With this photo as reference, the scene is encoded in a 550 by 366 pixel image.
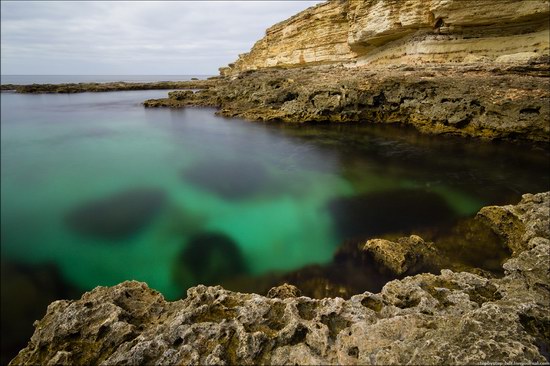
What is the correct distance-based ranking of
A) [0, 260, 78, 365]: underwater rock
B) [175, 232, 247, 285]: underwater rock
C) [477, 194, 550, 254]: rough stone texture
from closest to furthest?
[0, 260, 78, 365]: underwater rock, [477, 194, 550, 254]: rough stone texture, [175, 232, 247, 285]: underwater rock

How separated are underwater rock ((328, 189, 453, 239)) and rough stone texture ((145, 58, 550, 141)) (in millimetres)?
8627

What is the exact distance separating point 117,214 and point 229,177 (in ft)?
14.5

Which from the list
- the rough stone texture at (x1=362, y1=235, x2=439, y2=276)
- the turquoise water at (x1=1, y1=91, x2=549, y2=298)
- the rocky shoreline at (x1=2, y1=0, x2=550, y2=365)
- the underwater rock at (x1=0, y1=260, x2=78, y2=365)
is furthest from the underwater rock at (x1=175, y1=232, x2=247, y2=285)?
the rough stone texture at (x1=362, y1=235, x2=439, y2=276)

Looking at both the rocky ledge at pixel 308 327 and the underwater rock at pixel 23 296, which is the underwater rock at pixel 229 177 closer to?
the underwater rock at pixel 23 296

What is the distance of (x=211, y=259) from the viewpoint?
21.7 ft

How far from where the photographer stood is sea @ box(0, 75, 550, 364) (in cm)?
637

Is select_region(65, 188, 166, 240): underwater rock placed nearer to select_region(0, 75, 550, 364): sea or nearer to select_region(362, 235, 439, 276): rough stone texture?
select_region(0, 75, 550, 364): sea

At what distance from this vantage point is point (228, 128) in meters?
20.6

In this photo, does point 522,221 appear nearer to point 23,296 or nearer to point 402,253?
point 402,253

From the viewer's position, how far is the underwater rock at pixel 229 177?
1030cm

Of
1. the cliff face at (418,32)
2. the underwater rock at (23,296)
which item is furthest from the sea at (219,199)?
the cliff face at (418,32)

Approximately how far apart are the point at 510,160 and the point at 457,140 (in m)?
3.49

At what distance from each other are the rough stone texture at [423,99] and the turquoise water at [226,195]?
4.53ft

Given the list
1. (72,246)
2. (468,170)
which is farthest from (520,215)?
(72,246)
